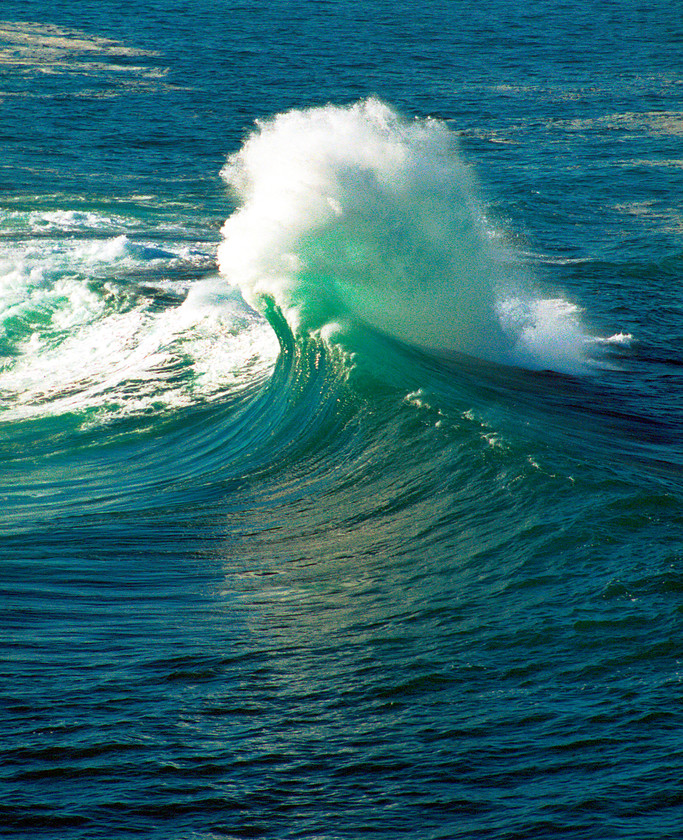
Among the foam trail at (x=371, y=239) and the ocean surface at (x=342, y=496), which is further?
the foam trail at (x=371, y=239)

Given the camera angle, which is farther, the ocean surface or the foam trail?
the foam trail

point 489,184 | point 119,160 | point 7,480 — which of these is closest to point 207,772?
point 7,480

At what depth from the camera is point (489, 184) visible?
1074 inches

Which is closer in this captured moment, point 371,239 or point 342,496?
point 342,496

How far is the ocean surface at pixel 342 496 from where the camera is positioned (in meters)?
5.89

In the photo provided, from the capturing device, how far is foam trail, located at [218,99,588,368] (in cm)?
1470

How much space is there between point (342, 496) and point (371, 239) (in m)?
5.89

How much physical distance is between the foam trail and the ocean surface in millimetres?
60

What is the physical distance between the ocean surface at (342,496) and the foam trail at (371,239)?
0.20 ft

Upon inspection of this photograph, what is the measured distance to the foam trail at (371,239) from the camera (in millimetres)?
14695

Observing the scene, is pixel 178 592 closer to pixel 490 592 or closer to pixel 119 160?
pixel 490 592

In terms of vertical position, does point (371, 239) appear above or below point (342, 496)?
above

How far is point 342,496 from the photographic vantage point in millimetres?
10609

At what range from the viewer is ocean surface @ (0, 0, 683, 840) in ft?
19.3
